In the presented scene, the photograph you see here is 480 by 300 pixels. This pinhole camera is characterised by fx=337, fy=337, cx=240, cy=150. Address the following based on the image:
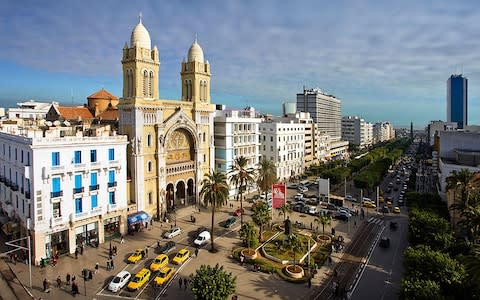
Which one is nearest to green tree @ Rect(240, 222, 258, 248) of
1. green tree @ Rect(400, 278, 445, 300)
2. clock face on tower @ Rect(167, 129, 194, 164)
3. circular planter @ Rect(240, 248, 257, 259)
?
circular planter @ Rect(240, 248, 257, 259)

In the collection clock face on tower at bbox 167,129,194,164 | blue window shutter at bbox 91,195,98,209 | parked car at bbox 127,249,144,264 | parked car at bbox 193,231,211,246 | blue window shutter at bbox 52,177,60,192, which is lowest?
parked car at bbox 127,249,144,264

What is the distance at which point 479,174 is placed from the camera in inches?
2306

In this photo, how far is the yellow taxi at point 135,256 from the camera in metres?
47.1

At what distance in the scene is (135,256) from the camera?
47.7 meters

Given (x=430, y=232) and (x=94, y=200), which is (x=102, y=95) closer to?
(x=94, y=200)

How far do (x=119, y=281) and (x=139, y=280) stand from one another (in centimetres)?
227

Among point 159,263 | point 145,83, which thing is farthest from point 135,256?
point 145,83

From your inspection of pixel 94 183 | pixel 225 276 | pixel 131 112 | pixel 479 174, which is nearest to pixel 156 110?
pixel 131 112

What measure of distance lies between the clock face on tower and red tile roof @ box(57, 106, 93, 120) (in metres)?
28.6

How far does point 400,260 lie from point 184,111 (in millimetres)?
48572

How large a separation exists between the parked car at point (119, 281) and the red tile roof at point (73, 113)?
54414mm

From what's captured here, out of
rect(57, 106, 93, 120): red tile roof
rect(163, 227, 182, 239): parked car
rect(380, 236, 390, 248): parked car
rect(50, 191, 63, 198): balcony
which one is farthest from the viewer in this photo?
rect(57, 106, 93, 120): red tile roof

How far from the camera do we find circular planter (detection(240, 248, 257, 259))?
1930 inches

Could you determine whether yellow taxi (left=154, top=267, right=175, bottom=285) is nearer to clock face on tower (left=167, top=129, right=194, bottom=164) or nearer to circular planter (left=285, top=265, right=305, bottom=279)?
circular planter (left=285, top=265, right=305, bottom=279)
